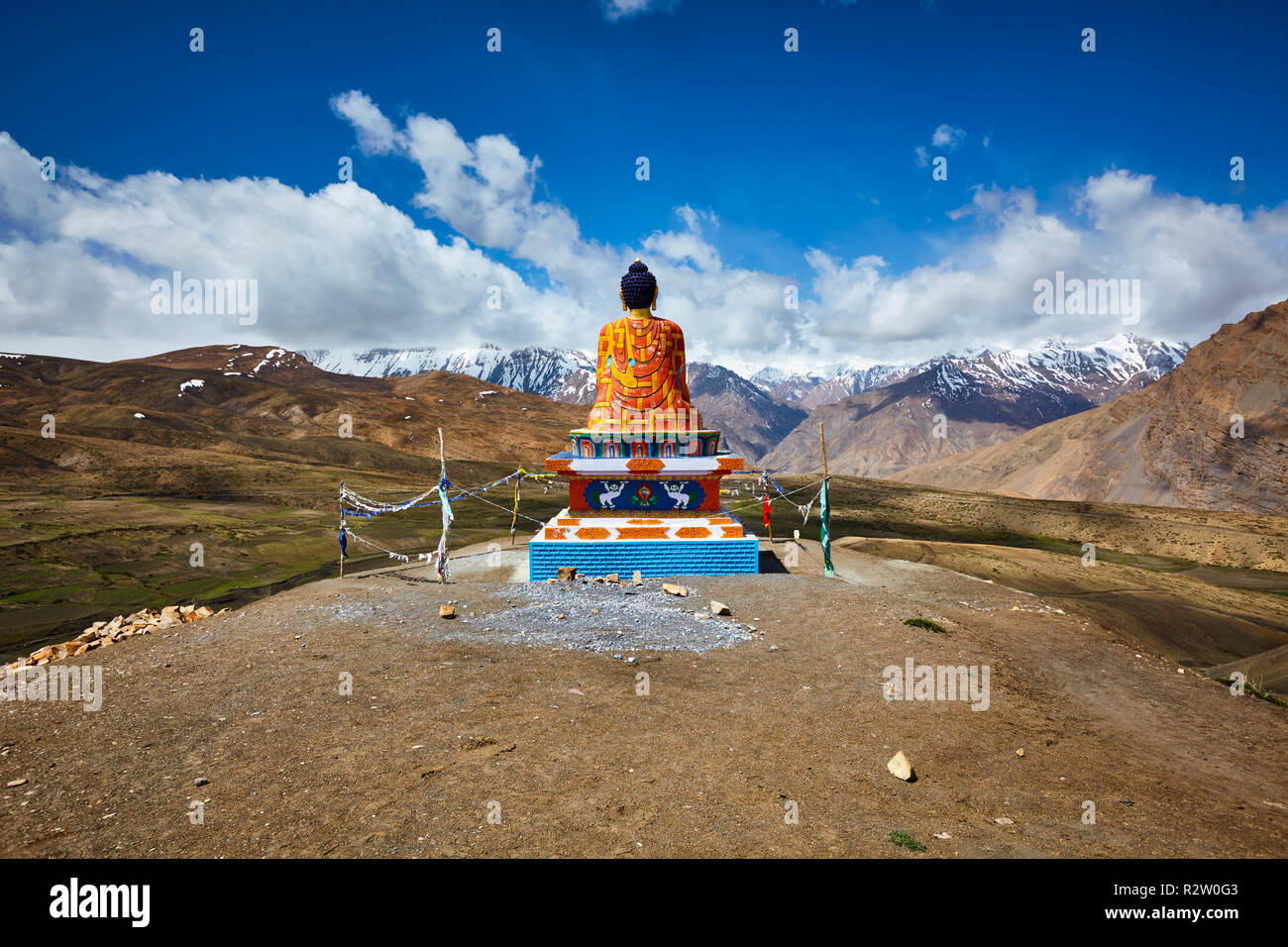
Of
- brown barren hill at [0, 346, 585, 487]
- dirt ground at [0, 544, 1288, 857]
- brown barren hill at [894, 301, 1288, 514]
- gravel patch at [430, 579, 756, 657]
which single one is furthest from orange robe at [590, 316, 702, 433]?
brown barren hill at [894, 301, 1288, 514]

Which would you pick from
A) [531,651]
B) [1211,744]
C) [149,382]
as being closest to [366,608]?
[531,651]

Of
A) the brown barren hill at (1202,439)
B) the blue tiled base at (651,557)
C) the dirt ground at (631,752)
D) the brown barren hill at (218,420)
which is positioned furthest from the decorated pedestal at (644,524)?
the brown barren hill at (1202,439)

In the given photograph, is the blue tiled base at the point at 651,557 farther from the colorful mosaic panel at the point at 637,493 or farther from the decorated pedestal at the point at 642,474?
the colorful mosaic panel at the point at 637,493

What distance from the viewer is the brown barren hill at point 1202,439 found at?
217ft

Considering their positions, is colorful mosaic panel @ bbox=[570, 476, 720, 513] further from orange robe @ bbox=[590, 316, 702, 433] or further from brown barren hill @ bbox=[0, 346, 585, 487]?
brown barren hill @ bbox=[0, 346, 585, 487]

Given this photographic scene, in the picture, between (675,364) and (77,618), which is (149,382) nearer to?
(77,618)

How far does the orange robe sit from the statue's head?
25.2 inches

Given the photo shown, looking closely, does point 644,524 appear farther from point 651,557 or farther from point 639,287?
point 639,287

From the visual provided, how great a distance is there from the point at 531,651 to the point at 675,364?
1220 centimetres

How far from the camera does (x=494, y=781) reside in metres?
6.15

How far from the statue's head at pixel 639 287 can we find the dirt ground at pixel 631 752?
511 inches

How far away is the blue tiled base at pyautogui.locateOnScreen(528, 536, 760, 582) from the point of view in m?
17.1

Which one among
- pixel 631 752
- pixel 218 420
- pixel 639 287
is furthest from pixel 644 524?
pixel 218 420

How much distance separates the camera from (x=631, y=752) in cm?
689
